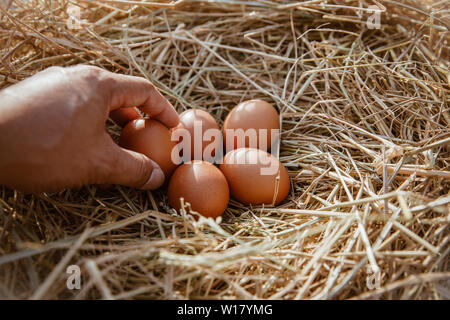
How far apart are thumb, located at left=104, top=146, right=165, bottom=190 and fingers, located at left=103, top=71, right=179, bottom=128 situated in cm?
18

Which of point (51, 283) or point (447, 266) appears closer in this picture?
point (51, 283)

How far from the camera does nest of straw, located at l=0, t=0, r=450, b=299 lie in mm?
1048

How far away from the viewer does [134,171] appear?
4.18ft

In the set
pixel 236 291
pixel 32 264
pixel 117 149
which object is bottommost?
pixel 236 291

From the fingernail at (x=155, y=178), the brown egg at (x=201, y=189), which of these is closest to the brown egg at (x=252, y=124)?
the brown egg at (x=201, y=189)

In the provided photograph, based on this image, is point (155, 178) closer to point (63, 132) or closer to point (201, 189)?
point (201, 189)

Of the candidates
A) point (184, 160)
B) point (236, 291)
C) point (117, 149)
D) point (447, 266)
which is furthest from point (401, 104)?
point (117, 149)

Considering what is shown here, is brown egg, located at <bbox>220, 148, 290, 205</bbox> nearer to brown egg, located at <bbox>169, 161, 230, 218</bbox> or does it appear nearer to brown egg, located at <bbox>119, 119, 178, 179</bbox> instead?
brown egg, located at <bbox>169, 161, 230, 218</bbox>

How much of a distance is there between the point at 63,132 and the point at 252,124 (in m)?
0.80

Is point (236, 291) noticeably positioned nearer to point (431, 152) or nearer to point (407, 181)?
point (407, 181)

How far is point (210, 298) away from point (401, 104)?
3.81ft

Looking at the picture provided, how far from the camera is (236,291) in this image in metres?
1.05

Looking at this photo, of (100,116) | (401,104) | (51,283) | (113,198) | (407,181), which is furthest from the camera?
(401,104)

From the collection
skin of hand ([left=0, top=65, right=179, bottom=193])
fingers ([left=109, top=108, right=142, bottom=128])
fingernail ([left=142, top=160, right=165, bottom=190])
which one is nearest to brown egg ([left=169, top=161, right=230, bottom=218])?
fingernail ([left=142, top=160, right=165, bottom=190])
